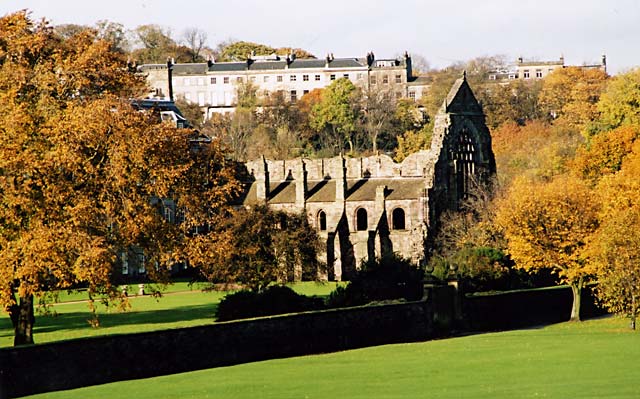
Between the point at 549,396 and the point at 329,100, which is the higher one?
the point at 329,100

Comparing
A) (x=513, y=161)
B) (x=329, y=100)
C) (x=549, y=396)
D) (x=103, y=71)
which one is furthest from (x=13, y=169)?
(x=329, y=100)

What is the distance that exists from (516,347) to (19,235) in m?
16.3

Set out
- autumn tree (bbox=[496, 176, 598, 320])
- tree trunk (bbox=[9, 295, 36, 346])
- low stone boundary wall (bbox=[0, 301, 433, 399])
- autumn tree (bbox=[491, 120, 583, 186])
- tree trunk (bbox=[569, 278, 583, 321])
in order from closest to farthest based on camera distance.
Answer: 1. low stone boundary wall (bbox=[0, 301, 433, 399])
2. tree trunk (bbox=[9, 295, 36, 346])
3. autumn tree (bbox=[496, 176, 598, 320])
4. tree trunk (bbox=[569, 278, 583, 321])
5. autumn tree (bbox=[491, 120, 583, 186])

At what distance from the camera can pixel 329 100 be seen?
145750mm

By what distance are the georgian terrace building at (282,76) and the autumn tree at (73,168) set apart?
124 meters

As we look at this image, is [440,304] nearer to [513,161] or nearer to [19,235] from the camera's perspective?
[19,235]

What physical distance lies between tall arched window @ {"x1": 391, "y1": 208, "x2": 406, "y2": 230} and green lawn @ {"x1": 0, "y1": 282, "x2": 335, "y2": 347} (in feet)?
64.5

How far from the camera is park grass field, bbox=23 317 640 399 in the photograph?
3033 centimetres

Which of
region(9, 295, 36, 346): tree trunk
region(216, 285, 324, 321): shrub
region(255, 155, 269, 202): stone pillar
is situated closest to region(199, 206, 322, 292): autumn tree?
region(216, 285, 324, 321): shrub

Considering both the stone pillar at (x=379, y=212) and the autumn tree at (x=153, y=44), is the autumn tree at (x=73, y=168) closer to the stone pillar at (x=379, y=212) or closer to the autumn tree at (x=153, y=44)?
the stone pillar at (x=379, y=212)

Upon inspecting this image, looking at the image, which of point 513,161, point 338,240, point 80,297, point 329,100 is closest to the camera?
point 80,297

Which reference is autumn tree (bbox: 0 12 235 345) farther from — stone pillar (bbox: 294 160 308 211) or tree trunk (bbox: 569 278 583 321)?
stone pillar (bbox: 294 160 308 211)

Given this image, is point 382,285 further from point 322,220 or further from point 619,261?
point 322,220

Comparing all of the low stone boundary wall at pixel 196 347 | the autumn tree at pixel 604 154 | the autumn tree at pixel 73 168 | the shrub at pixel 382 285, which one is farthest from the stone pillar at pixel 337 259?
the autumn tree at pixel 73 168
